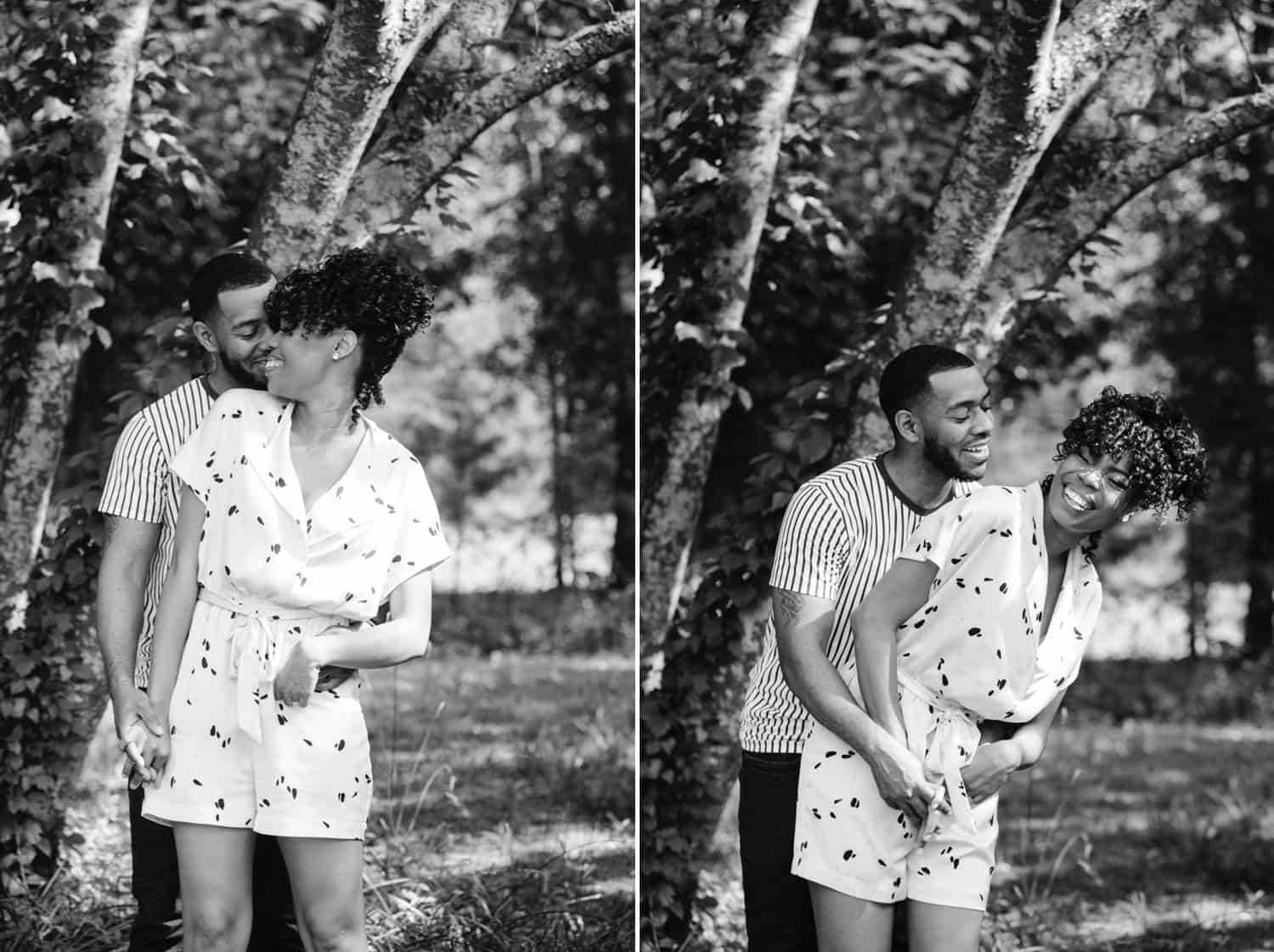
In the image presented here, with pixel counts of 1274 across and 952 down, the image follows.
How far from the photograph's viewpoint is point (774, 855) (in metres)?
2.62

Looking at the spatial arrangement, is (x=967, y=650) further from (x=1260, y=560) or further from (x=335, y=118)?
(x=1260, y=560)

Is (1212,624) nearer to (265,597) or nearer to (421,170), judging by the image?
(421,170)

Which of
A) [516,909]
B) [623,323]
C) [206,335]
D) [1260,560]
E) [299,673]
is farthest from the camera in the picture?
[1260,560]

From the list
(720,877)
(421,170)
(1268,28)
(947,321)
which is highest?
(1268,28)

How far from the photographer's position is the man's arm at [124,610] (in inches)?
90.7

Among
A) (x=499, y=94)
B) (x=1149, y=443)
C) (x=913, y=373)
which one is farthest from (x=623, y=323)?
(x=1149, y=443)

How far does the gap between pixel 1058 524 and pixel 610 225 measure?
216cm

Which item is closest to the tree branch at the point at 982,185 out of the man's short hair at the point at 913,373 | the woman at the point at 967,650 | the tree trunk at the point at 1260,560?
the man's short hair at the point at 913,373

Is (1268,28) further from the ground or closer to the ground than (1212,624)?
further from the ground

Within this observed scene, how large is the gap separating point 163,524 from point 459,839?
1.34 metres

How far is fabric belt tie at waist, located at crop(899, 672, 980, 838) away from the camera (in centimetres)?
234

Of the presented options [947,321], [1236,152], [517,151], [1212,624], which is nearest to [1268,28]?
[947,321]

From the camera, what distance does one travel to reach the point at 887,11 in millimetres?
4281

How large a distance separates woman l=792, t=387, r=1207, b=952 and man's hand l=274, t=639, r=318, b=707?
843mm
